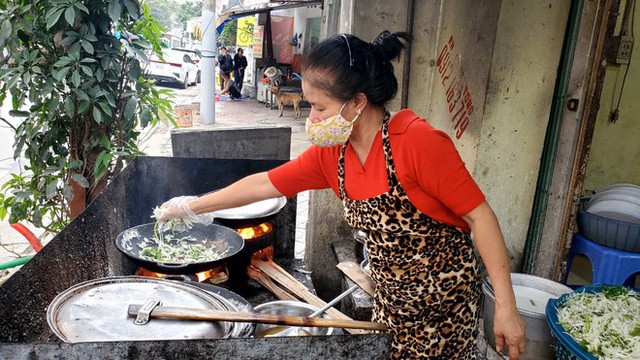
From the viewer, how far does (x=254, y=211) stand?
4.00 m

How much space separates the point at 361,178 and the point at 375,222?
212 millimetres

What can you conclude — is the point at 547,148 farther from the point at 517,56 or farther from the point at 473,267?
the point at 473,267

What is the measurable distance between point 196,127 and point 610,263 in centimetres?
570

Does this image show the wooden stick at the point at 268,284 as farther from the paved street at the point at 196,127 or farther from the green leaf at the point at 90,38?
the green leaf at the point at 90,38

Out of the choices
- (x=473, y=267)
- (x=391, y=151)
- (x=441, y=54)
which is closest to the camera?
(x=391, y=151)

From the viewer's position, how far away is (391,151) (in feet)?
6.84

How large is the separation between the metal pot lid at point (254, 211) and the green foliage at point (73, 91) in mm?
1040

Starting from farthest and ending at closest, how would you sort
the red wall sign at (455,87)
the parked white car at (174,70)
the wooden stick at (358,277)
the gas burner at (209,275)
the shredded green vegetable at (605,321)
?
the parked white car at (174,70) < the red wall sign at (455,87) < the gas burner at (209,275) < the wooden stick at (358,277) < the shredded green vegetable at (605,321)

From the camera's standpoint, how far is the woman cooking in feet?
6.48

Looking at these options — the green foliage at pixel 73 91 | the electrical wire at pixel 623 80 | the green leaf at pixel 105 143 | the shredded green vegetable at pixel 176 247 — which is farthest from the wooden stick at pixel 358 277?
the electrical wire at pixel 623 80

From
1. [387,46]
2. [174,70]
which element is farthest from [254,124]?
[174,70]

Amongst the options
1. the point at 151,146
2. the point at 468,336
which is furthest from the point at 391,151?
the point at 151,146

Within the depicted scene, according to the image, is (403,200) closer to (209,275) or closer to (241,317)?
(241,317)

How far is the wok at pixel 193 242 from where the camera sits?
2.88 metres
